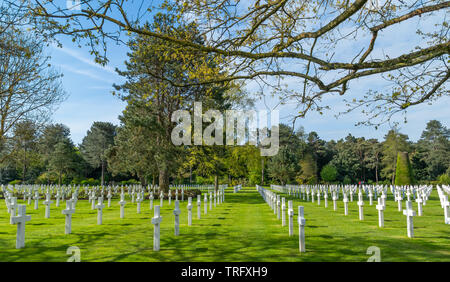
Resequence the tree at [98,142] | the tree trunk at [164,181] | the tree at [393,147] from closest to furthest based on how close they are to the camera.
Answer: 1. the tree trunk at [164,181]
2. the tree at [393,147]
3. the tree at [98,142]

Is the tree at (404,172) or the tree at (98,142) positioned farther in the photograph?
the tree at (98,142)

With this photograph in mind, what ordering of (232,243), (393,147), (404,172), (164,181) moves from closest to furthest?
1. (232,243)
2. (164,181)
3. (404,172)
4. (393,147)

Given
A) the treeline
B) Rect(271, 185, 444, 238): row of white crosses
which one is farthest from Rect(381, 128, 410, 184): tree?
Rect(271, 185, 444, 238): row of white crosses

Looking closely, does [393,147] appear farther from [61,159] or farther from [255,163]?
[61,159]

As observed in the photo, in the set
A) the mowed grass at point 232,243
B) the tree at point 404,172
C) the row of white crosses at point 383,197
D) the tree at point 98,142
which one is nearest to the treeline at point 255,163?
the tree at point 98,142

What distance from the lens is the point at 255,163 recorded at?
4312cm

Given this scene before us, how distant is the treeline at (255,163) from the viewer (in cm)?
3759

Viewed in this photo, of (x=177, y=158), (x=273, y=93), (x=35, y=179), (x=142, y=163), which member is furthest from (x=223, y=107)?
(x=35, y=179)

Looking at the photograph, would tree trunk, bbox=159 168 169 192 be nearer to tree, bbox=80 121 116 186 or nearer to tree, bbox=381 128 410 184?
tree, bbox=80 121 116 186

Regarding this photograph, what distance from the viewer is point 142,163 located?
26375 mm

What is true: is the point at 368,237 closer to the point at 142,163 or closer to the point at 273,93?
the point at 273,93

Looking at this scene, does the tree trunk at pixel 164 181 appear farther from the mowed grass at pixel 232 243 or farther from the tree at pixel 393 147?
the tree at pixel 393 147

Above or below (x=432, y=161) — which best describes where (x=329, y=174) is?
below

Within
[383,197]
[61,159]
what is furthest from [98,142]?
[383,197]
